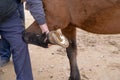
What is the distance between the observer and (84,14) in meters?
2.50

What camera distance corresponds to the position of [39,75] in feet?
10.9

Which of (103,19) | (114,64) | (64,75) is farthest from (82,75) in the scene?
(103,19)

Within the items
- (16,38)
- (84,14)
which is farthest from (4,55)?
(84,14)

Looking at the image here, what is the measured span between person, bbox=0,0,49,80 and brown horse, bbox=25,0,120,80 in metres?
0.12

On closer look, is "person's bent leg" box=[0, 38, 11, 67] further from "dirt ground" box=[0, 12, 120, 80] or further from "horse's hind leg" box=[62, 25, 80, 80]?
"horse's hind leg" box=[62, 25, 80, 80]

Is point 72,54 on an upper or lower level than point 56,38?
lower

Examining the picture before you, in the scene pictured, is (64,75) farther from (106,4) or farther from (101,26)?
(106,4)

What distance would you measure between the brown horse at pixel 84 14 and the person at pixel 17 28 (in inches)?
4.8

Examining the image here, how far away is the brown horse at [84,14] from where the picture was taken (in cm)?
242

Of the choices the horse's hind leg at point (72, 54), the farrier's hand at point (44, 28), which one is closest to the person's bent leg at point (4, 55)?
the horse's hind leg at point (72, 54)

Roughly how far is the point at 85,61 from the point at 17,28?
132 centimetres

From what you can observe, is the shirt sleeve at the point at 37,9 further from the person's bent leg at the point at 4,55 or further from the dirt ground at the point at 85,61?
the person's bent leg at the point at 4,55

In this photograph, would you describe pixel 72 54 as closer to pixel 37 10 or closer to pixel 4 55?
pixel 4 55

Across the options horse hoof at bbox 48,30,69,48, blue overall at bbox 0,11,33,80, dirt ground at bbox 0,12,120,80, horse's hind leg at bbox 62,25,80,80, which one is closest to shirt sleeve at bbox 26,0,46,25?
horse hoof at bbox 48,30,69,48
